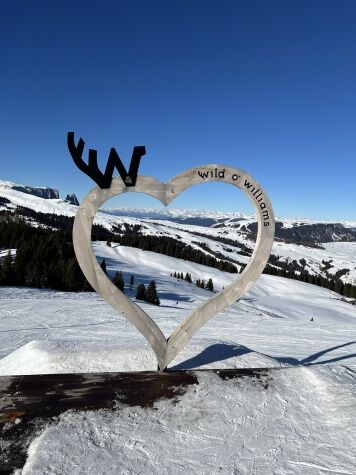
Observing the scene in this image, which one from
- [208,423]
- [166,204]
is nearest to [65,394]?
[208,423]

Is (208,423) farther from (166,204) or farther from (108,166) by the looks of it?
(108,166)

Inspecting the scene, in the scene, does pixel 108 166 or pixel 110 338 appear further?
pixel 110 338

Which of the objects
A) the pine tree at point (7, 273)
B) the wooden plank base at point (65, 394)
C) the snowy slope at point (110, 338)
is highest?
the wooden plank base at point (65, 394)

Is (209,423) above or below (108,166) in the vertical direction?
below

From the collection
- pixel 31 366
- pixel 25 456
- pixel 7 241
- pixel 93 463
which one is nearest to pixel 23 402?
pixel 25 456

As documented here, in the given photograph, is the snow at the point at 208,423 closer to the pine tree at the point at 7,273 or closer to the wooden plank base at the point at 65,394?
the wooden plank base at the point at 65,394

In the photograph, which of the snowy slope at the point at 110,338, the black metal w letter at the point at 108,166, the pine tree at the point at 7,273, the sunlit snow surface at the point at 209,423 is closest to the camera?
the sunlit snow surface at the point at 209,423

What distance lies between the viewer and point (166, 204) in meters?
6.05

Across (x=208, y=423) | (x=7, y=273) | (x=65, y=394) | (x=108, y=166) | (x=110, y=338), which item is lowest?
(x=7, y=273)

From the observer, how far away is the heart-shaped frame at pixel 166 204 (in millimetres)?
5801

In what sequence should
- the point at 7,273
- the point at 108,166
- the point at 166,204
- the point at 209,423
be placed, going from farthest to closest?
the point at 7,273 → the point at 166,204 → the point at 108,166 → the point at 209,423

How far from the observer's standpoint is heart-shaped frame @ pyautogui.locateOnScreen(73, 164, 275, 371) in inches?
228

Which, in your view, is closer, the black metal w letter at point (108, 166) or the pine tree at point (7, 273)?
the black metal w letter at point (108, 166)

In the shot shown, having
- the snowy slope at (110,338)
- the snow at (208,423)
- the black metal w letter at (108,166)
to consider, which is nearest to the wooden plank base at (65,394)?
the snow at (208,423)
